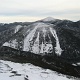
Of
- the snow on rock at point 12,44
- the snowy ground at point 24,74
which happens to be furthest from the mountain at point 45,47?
the snowy ground at point 24,74

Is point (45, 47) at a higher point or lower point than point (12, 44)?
lower

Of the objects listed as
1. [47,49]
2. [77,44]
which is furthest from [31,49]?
[77,44]

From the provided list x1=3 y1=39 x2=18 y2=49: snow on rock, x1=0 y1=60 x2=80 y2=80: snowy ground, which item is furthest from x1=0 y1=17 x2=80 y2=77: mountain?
x1=0 y1=60 x2=80 y2=80: snowy ground

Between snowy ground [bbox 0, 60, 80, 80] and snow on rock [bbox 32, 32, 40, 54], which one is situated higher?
snow on rock [bbox 32, 32, 40, 54]

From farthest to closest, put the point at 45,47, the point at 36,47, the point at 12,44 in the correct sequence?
the point at 12,44
the point at 36,47
the point at 45,47

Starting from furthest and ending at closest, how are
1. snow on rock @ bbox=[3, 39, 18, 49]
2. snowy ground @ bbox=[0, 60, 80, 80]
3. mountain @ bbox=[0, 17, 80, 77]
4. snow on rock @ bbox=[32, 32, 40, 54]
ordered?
1. snow on rock @ bbox=[3, 39, 18, 49]
2. snow on rock @ bbox=[32, 32, 40, 54]
3. mountain @ bbox=[0, 17, 80, 77]
4. snowy ground @ bbox=[0, 60, 80, 80]

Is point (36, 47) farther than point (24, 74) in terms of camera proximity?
Yes

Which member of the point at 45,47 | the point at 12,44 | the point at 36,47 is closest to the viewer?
the point at 45,47

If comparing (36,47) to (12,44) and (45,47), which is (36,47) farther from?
(12,44)

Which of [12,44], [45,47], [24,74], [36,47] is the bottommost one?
[24,74]

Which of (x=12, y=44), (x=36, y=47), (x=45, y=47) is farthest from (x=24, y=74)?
(x=12, y=44)

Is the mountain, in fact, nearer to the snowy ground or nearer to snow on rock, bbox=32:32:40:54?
snow on rock, bbox=32:32:40:54
